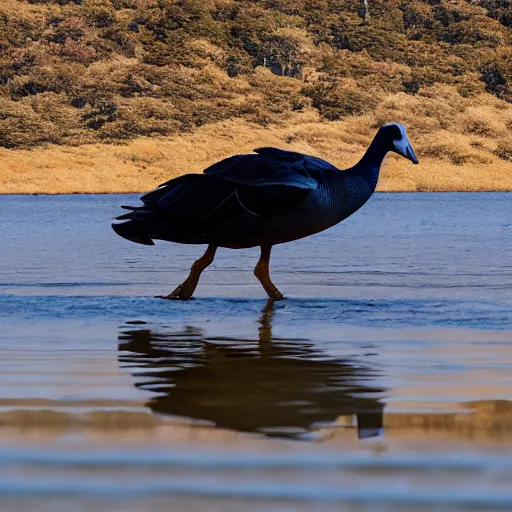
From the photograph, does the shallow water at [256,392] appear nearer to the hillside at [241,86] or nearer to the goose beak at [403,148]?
Answer: the goose beak at [403,148]

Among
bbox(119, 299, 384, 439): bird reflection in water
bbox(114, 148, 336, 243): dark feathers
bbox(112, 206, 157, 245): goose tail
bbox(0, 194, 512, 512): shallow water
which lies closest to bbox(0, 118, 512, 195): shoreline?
bbox(0, 194, 512, 512): shallow water

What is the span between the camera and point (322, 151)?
62.2 metres

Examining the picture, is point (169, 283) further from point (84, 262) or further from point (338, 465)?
point (338, 465)

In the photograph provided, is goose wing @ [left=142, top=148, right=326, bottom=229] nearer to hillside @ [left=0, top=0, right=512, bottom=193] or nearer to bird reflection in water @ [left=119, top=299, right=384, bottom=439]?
bird reflection in water @ [left=119, top=299, right=384, bottom=439]

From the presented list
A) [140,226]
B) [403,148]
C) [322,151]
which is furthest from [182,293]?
[322,151]

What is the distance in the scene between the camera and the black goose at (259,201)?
32.7ft

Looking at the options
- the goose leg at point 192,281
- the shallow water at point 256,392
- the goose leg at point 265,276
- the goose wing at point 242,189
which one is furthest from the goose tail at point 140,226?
the goose leg at point 265,276

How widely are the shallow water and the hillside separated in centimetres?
4476

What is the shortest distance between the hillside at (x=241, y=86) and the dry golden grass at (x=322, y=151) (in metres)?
0.09

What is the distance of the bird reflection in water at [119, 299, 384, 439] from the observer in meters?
5.16

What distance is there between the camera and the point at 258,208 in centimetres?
1005

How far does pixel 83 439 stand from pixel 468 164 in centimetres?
5887

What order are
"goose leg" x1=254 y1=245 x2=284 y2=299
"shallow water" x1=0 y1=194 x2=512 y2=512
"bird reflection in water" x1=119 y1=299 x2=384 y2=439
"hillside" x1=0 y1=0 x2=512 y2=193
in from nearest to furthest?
"shallow water" x1=0 y1=194 x2=512 y2=512 → "bird reflection in water" x1=119 y1=299 x2=384 y2=439 → "goose leg" x1=254 y1=245 x2=284 y2=299 → "hillside" x1=0 y1=0 x2=512 y2=193

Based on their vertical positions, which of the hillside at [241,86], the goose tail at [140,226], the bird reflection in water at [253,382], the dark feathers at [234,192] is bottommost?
the bird reflection in water at [253,382]
